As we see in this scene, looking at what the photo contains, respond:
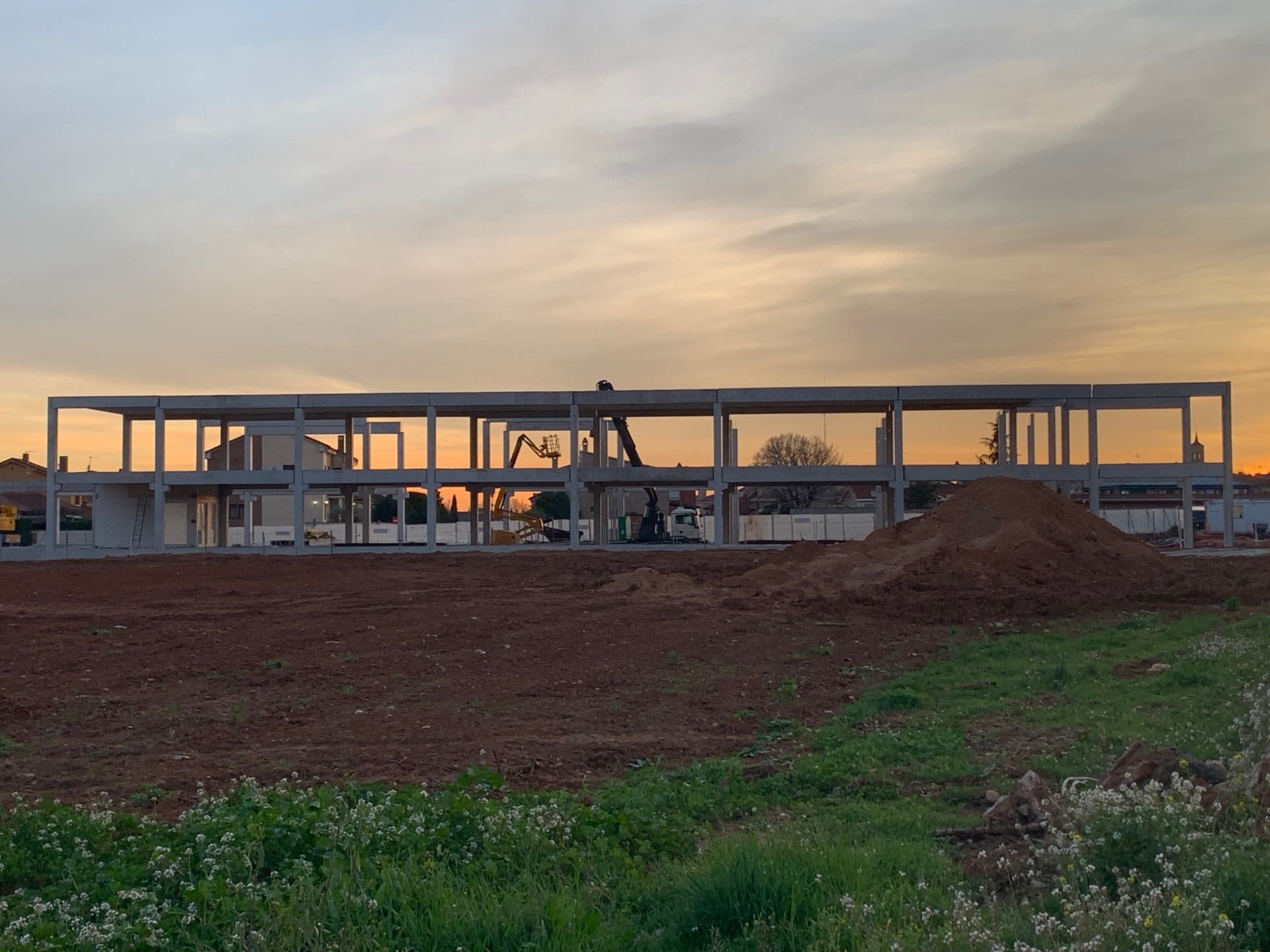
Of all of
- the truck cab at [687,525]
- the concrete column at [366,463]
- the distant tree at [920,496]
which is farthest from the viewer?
the distant tree at [920,496]

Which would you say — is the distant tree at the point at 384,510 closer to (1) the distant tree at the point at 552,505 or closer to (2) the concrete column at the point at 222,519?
(1) the distant tree at the point at 552,505

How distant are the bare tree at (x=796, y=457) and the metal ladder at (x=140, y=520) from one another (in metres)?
49.8

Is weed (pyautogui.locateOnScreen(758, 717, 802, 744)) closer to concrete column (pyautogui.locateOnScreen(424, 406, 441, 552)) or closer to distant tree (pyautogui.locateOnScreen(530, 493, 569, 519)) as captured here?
concrete column (pyautogui.locateOnScreen(424, 406, 441, 552))

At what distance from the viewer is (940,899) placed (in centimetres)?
550

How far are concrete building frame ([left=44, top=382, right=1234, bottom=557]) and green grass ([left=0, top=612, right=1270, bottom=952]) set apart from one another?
36875 millimetres

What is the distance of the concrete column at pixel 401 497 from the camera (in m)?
55.7

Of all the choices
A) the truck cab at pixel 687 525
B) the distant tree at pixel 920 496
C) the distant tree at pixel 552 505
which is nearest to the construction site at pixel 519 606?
the truck cab at pixel 687 525

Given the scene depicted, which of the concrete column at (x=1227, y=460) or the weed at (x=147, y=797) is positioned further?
the concrete column at (x=1227, y=460)

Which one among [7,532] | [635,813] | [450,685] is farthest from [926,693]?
[7,532]

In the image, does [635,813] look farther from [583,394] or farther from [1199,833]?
[583,394]

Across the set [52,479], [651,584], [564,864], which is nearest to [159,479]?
[52,479]

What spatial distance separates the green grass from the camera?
5070 millimetres

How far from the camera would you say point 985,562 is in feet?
98.5

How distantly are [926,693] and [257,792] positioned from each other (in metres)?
9.18
